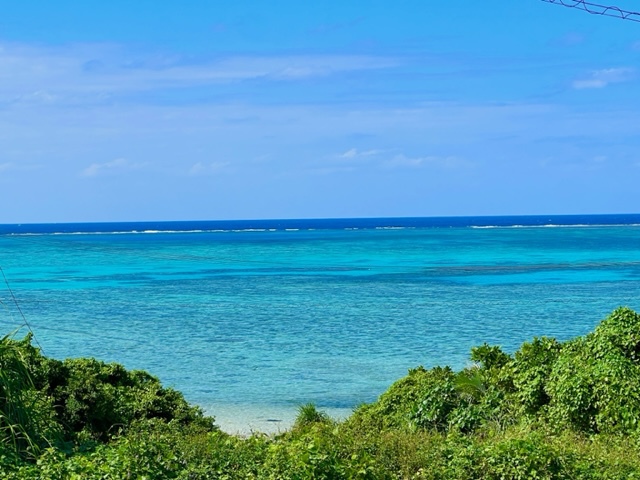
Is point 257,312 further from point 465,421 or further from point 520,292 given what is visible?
point 465,421

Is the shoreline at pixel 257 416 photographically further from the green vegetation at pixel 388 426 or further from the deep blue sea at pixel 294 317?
the green vegetation at pixel 388 426

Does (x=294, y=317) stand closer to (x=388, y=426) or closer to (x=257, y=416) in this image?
(x=257, y=416)

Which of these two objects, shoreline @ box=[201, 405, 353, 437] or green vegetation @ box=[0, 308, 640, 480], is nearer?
green vegetation @ box=[0, 308, 640, 480]

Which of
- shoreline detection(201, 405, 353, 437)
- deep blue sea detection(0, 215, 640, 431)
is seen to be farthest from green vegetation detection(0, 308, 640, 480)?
shoreline detection(201, 405, 353, 437)

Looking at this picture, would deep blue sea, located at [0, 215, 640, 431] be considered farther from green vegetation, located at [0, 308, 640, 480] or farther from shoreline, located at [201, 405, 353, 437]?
green vegetation, located at [0, 308, 640, 480]

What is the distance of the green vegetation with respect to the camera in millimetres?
7141

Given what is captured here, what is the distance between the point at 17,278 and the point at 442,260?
32159 mm

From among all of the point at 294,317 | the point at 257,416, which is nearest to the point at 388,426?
the point at 257,416

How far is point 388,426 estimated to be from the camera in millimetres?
11211

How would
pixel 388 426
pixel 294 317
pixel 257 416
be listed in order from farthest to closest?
1. pixel 294 317
2. pixel 257 416
3. pixel 388 426

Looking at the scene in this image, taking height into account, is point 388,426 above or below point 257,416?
above

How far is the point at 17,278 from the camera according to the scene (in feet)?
179

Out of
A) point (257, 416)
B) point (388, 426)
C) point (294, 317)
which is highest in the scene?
point (388, 426)

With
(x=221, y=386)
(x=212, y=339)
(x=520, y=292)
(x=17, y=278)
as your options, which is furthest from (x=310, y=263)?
(x=221, y=386)
